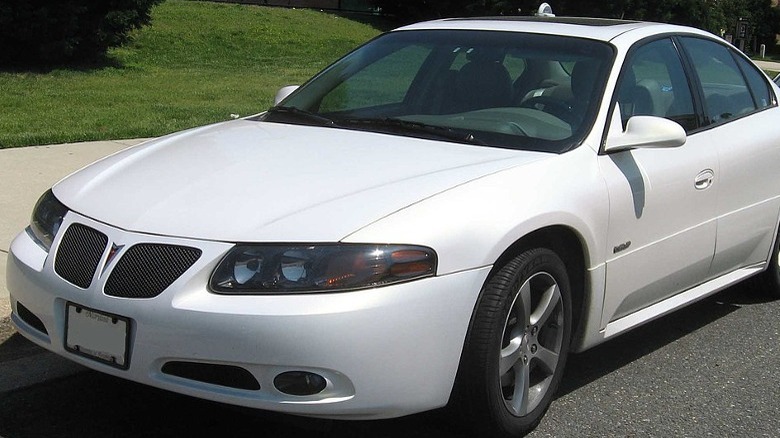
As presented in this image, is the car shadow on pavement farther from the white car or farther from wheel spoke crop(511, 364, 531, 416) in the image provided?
wheel spoke crop(511, 364, 531, 416)

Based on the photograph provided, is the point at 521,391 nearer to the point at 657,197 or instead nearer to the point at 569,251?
the point at 569,251

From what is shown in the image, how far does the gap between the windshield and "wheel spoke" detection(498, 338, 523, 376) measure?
0.83 m

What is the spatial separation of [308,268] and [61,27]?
13129mm

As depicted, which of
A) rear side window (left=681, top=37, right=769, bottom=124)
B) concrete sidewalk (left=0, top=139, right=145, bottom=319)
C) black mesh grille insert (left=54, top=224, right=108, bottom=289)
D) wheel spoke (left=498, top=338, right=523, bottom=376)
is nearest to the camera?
black mesh grille insert (left=54, top=224, right=108, bottom=289)

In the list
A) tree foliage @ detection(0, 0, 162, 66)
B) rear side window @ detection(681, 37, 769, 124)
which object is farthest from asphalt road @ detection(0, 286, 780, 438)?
tree foliage @ detection(0, 0, 162, 66)

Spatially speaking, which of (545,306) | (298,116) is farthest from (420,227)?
(298,116)

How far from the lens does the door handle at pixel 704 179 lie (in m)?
4.59

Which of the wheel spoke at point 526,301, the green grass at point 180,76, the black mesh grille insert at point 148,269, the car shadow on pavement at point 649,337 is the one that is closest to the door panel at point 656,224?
the car shadow on pavement at point 649,337

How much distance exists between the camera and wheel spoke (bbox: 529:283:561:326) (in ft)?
12.5

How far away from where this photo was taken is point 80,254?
3.48 m

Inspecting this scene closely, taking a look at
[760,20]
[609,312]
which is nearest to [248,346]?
[609,312]

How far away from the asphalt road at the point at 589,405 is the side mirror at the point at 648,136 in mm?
1075

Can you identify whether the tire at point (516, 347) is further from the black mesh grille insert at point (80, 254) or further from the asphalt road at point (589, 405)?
the black mesh grille insert at point (80, 254)

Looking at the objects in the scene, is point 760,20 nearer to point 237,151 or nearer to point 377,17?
point 377,17
